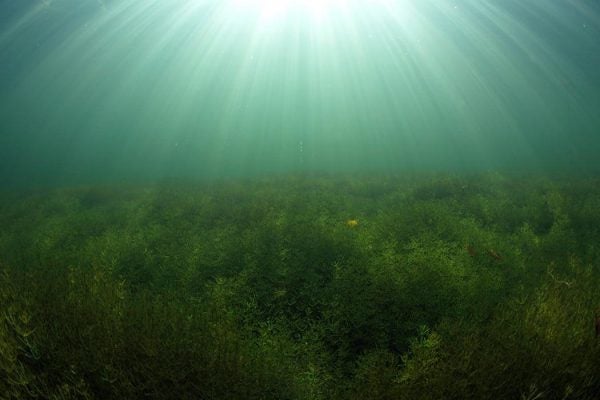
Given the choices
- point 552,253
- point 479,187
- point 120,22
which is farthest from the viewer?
point 120,22

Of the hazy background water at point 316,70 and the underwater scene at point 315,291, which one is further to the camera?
the hazy background water at point 316,70

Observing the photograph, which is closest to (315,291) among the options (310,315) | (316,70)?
(310,315)

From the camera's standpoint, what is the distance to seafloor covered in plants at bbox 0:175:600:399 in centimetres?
237

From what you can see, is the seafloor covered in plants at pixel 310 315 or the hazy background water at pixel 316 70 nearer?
the seafloor covered in plants at pixel 310 315

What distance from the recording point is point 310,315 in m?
4.12

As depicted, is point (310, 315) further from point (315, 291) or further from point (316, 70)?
point (316, 70)

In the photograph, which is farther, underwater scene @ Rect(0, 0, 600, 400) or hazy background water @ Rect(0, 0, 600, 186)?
hazy background water @ Rect(0, 0, 600, 186)

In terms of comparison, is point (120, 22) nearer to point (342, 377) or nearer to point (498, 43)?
point (498, 43)

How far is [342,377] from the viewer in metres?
3.18

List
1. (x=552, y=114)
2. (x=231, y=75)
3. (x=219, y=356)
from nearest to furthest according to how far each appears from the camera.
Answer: (x=219, y=356)
(x=552, y=114)
(x=231, y=75)

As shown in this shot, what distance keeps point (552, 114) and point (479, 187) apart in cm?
7982

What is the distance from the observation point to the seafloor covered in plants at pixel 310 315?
7.79 feet

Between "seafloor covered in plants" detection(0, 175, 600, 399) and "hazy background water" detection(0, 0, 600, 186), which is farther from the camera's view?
"hazy background water" detection(0, 0, 600, 186)

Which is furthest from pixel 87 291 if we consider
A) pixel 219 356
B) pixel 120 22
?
pixel 120 22
